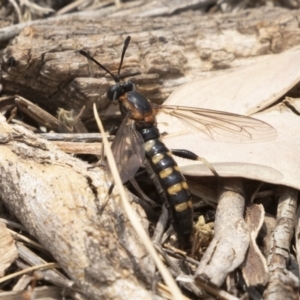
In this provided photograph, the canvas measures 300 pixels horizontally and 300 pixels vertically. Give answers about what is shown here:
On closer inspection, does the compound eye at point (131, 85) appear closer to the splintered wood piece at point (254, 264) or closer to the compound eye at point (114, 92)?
the compound eye at point (114, 92)

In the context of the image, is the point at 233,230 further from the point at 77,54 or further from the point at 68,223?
the point at 77,54

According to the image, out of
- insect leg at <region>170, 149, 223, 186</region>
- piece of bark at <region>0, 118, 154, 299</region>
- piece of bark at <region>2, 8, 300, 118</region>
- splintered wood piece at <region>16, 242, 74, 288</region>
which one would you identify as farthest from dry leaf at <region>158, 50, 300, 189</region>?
splintered wood piece at <region>16, 242, 74, 288</region>

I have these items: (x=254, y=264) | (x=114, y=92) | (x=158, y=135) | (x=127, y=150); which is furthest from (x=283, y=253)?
(x=114, y=92)

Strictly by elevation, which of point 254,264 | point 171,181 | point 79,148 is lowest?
point 254,264

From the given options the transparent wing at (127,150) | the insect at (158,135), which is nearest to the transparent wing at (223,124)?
the insect at (158,135)

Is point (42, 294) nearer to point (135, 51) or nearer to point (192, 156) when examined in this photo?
point (192, 156)

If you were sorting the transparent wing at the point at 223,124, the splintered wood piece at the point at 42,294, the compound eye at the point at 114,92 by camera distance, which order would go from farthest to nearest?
the compound eye at the point at 114,92, the transparent wing at the point at 223,124, the splintered wood piece at the point at 42,294

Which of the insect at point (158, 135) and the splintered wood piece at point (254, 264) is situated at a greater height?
the insect at point (158, 135)

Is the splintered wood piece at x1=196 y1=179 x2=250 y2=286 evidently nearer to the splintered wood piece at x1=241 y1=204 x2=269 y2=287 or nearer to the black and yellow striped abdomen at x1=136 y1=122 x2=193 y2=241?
the splintered wood piece at x1=241 y1=204 x2=269 y2=287
